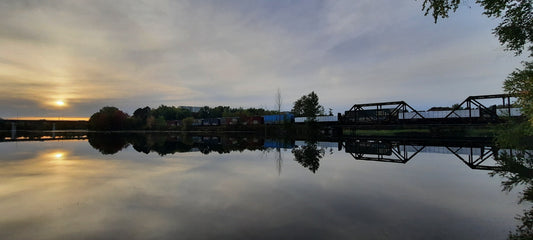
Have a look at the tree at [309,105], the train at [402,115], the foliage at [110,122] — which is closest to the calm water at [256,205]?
the train at [402,115]

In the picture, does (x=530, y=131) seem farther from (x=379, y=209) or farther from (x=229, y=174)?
(x=229, y=174)

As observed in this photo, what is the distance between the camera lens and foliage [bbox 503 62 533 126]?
1254 cm

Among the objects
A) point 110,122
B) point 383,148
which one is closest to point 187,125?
point 110,122

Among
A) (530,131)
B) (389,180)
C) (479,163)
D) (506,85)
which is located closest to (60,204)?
(389,180)

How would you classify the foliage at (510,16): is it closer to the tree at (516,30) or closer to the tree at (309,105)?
the tree at (516,30)

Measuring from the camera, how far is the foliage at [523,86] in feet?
41.1

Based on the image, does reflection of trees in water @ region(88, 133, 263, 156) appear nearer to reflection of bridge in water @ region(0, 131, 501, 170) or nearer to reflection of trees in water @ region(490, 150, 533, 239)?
reflection of bridge in water @ region(0, 131, 501, 170)

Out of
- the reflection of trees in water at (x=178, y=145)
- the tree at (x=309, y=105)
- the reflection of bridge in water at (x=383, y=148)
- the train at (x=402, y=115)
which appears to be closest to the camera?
the reflection of bridge in water at (x=383, y=148)

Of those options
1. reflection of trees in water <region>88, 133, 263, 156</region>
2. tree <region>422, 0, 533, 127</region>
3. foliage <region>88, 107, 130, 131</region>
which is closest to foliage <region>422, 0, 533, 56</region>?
tree <region>422, 0, 533, 127</region>

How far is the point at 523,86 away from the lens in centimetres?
1363

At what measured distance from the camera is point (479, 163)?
59.9 feet

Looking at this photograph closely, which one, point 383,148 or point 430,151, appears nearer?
point 430,151

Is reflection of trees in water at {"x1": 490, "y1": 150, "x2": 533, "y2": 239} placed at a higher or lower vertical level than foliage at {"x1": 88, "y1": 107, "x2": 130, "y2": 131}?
lower

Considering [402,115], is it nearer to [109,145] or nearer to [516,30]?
[516,30]
